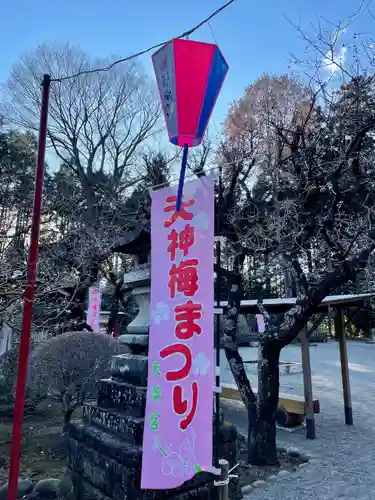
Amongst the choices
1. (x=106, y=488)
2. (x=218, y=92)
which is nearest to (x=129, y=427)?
(x=106, y=488)

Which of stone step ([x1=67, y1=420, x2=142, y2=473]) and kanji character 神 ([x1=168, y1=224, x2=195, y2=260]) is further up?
Result: kanji character 神 ([x1=168, y1=224, x2=195, y2=260])

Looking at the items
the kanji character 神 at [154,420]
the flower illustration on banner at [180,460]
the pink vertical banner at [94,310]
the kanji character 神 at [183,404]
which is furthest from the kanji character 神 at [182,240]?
the pink vertical banner at [94,310]

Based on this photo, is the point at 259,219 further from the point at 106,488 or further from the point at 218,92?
the point at 106,488

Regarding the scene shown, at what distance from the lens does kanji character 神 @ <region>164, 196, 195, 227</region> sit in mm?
3219

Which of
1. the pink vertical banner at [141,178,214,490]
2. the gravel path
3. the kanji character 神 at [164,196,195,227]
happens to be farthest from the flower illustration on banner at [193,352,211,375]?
the gravel path

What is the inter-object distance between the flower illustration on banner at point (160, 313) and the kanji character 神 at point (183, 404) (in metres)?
0.55

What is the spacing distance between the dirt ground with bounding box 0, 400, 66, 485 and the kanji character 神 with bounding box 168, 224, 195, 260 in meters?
4.53

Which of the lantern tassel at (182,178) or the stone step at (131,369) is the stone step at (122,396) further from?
the lantern tassel at (182,178)

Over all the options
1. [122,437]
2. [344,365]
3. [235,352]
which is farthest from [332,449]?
[122,437]

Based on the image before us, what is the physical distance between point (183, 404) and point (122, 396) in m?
1.71

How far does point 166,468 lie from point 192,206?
6.99 ft

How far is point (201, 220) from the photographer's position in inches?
123

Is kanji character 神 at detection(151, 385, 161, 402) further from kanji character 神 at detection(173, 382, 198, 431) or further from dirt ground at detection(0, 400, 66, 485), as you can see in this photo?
dirt ground at detection(0, 400, 66, 485)

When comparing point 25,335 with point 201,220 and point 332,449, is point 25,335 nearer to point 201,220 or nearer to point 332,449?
point 201,220
